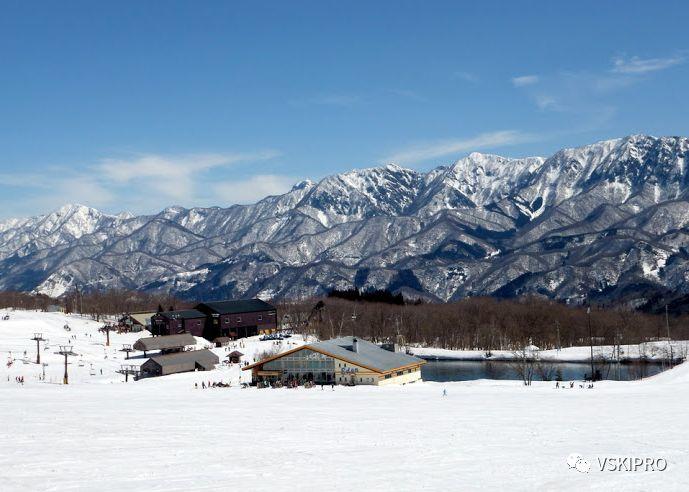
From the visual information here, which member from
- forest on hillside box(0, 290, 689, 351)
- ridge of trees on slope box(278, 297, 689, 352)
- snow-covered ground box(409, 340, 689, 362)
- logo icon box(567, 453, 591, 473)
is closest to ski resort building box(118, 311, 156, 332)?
forest on hillside box(0, 290, 689, 351)

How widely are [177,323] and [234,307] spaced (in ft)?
44.2

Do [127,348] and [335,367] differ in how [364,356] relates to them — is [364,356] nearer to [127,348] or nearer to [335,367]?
[335,367]

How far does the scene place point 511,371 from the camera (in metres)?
115

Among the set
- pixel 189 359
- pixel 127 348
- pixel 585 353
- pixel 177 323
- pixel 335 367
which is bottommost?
pixel 585 353

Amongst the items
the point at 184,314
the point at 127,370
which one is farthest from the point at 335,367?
the point at 184,314

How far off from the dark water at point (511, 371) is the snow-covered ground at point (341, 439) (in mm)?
42475

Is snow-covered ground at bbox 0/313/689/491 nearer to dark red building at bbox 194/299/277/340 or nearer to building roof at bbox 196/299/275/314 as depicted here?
dark red building at bbox 194/299/277/340

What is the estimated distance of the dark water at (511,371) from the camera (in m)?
104

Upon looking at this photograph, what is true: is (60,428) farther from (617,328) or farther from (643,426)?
(617,328)

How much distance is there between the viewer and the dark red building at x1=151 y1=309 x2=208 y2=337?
462 ft

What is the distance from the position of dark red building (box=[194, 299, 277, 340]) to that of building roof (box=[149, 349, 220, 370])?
156 ft

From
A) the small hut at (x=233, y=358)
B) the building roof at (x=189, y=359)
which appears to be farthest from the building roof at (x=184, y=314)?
the building roof at (x=189, y=359)

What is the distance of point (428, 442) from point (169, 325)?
4533 inches

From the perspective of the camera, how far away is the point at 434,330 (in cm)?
17975
